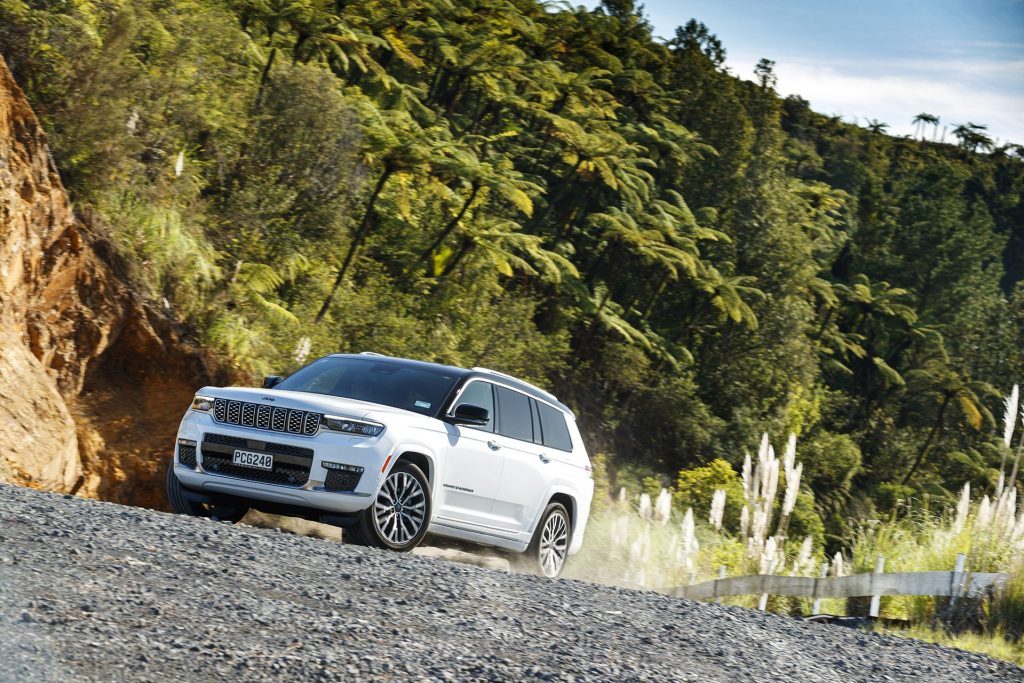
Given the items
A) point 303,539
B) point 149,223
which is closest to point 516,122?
point 149,223

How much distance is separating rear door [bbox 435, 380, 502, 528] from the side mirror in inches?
4.4

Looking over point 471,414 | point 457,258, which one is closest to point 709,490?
point 457,258

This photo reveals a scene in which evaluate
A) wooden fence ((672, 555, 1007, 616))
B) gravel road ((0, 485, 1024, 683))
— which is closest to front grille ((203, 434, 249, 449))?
gravel road ((0, 485, 1024, 683))

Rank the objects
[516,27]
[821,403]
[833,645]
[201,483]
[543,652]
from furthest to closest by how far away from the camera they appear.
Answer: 1. [821,403]
2. [516,27]
3. [201,483]
4. [833,645]
5. [543,652]

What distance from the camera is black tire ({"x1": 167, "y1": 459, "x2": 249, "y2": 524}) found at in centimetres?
952

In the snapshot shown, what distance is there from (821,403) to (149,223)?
1368 inches

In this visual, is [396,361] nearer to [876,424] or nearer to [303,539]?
[303,539]

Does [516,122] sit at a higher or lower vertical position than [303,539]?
higher

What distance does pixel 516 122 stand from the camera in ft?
138

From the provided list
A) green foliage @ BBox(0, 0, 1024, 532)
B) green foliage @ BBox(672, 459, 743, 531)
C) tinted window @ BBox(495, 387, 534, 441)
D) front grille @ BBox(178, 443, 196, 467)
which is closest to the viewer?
front grille @ BBox(178, 443, 196, 467)

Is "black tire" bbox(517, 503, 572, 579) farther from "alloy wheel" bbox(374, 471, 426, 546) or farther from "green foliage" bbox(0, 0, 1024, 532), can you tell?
"green foliage" bbox(0, 0, 1024, 532)

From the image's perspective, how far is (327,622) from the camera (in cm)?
538

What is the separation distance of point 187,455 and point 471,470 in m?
2.25

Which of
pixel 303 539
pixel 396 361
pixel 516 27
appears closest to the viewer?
pixel 303 539
